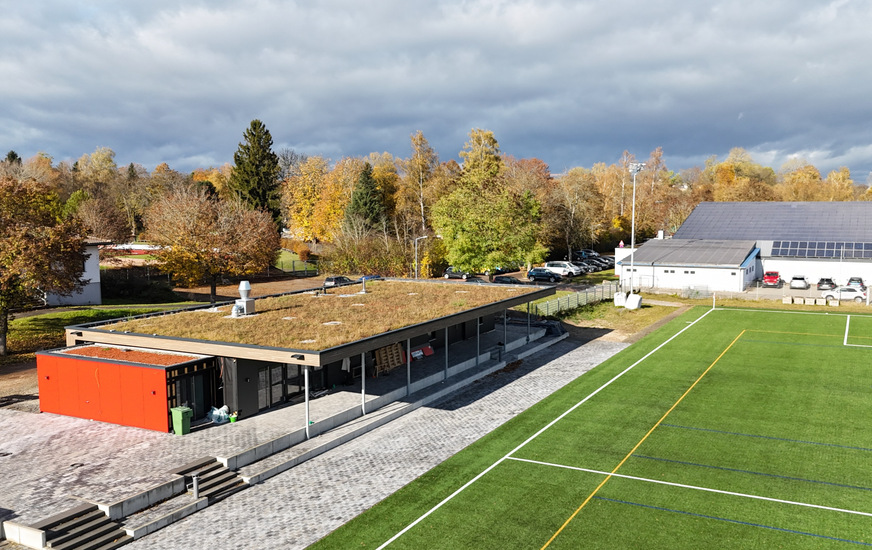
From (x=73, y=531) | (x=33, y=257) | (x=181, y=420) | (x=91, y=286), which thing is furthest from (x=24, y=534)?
(x=91, y=286)

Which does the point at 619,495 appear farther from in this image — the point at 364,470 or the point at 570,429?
the point at 364,470

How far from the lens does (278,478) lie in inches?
699

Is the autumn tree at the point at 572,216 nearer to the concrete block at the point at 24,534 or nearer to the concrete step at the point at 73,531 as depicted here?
the concrete step at the point at 73,531

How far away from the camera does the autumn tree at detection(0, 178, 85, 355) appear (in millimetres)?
30906

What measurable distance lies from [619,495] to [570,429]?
17.5 feet

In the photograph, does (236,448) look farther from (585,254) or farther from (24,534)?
(585,254)

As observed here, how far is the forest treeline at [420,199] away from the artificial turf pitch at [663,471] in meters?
26.4

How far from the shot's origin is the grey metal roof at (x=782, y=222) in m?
65.2

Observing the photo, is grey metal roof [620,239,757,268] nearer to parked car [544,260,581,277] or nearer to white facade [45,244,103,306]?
parked car [544,260,581,277]

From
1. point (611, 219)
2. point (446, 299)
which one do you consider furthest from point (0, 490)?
point (611, 219)

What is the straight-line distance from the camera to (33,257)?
1224 inches

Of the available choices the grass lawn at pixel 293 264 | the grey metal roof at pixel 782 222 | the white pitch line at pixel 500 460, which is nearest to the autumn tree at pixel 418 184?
the grass lawn at pixel 293 264

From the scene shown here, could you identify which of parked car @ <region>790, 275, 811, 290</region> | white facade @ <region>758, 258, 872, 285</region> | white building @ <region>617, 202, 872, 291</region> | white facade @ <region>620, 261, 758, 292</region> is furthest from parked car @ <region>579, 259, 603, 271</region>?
parked car @ <region>790, 275, 811, 290</region>

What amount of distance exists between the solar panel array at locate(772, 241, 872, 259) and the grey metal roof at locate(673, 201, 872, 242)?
1.05 metres
